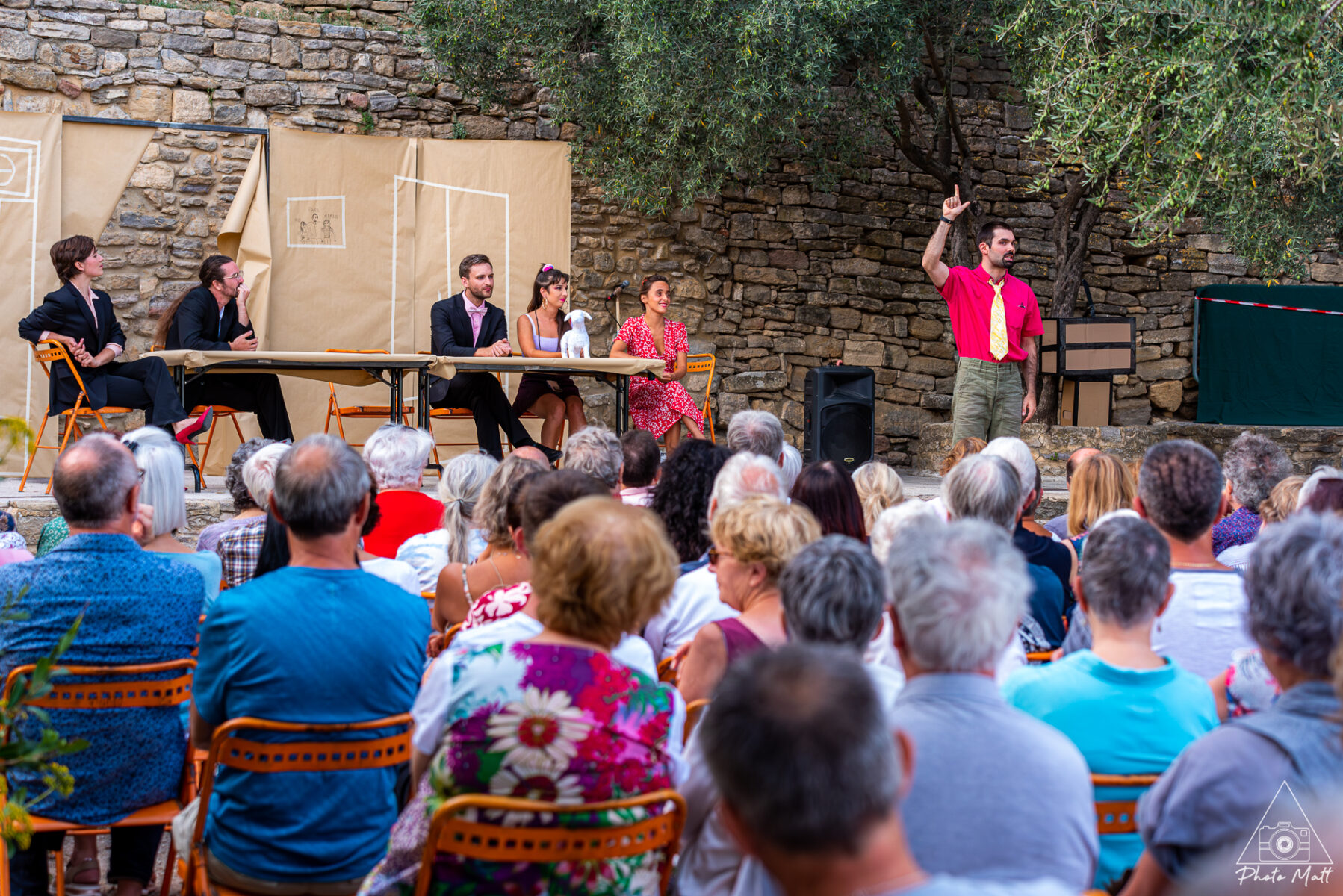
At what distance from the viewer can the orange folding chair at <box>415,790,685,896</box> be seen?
1.45 m

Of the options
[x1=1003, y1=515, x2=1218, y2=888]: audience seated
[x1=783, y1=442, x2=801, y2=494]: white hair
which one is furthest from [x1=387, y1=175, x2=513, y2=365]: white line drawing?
[x1=1003, y1=515, x2=1218, y2=888]: audience seated

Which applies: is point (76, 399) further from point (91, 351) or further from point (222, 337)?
point (222, 337)

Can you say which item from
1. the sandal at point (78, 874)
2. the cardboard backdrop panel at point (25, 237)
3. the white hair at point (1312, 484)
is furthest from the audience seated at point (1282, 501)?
the cardboard backdrop panel at point (25, 237)

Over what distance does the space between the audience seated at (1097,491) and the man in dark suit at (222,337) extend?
4.14 meters

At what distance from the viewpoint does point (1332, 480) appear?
2793 mm

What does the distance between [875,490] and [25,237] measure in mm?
5703

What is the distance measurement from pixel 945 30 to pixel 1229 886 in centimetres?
747

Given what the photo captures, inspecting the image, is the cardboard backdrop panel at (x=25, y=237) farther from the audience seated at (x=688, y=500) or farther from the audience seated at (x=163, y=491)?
the audience seated at (x=688, y=500)

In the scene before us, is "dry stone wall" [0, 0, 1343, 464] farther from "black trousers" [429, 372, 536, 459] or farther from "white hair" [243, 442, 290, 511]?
"white hair" [243, 442, 290, 511]

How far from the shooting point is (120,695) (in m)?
Answer: 2.08

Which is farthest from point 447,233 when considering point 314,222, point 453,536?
point 453,536

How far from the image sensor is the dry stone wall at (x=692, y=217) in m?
7.04

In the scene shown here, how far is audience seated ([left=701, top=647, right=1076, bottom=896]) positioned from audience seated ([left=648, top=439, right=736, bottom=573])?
1847 millimetres

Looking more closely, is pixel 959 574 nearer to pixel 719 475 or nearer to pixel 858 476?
pixel 719 475
